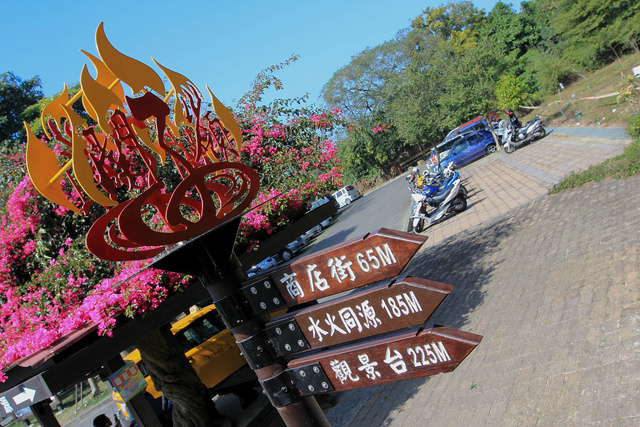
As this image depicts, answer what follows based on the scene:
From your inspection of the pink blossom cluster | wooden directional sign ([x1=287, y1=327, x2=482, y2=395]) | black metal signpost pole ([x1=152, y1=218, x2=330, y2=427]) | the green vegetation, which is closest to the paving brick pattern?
wooden directional sign ([x1=287, y1=327, x2=482, y2=395])

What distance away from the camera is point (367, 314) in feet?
7.89

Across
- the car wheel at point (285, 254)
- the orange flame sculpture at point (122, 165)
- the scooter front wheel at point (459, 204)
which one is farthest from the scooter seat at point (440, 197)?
the orange flame sculpture at point (122, 165)

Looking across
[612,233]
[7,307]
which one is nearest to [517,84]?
[612,233]

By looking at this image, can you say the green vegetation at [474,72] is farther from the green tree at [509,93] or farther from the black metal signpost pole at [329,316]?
the black metal signpost pole at [329,316]

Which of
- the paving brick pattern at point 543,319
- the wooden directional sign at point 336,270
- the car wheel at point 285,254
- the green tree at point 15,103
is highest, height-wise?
the green tree at point 15,103

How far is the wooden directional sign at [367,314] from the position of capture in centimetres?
218

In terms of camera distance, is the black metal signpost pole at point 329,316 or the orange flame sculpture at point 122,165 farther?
the orange flame sculpture at point 122,165

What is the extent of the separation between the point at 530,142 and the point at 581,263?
50.2ft

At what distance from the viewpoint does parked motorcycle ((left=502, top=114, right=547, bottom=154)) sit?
67.5ft

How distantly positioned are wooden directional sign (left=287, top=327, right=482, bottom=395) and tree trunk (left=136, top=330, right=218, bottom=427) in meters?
5.51

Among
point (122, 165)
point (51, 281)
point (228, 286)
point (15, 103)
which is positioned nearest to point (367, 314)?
point (228, 286)

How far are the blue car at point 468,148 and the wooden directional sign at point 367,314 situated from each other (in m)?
21.6

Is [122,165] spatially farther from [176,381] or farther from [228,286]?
[176,381]

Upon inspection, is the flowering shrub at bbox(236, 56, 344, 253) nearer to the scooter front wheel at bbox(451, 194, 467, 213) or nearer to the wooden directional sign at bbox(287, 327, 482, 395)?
the wooden directional sign at bbox(287, 327, 482, 395)
